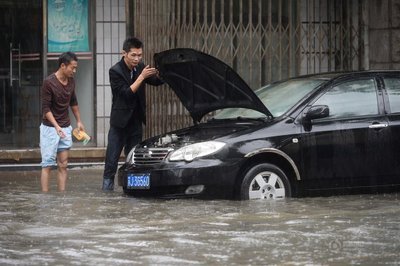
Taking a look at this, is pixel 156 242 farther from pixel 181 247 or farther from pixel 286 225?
pixel 286 225

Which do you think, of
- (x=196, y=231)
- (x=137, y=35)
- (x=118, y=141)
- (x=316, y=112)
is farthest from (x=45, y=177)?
(x=137, y=35)

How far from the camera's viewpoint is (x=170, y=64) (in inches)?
446

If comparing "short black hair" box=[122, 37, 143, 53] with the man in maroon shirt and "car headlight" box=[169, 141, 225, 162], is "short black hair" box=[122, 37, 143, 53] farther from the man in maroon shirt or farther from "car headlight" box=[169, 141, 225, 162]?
"car headlight" box=[169, 141, 225, 162]

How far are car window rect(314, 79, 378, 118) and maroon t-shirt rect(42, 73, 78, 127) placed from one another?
3.00 metres

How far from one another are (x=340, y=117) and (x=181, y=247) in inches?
142

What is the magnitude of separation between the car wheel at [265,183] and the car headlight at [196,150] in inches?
17.3

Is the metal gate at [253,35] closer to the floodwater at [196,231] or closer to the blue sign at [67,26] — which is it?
the blue sign at [67,26]

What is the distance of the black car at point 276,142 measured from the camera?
10.1 meters

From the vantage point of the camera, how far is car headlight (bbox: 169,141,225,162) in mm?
10086

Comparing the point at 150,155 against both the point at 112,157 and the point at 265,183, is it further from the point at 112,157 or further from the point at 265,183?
the point at 112,157

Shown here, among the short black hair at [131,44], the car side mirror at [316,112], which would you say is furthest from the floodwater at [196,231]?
the short black hair at [131,44]

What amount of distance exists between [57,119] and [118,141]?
0.86 metres

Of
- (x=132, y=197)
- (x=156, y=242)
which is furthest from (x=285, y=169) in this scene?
(x=156, y=242)

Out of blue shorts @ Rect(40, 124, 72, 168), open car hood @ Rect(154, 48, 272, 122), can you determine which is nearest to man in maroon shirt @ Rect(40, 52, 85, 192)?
blue shorts @ Rect(40, 124, 72, 168)
